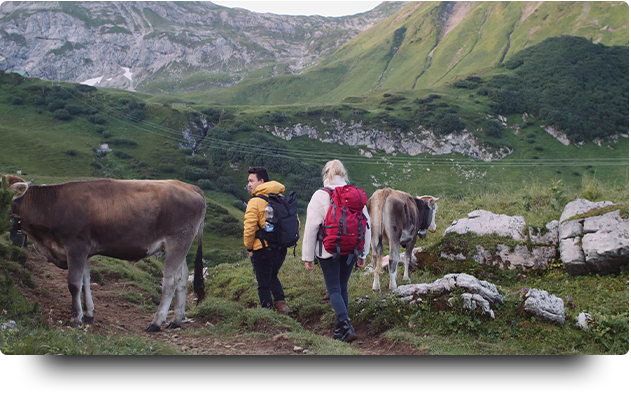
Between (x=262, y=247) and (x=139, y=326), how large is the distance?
258 cm

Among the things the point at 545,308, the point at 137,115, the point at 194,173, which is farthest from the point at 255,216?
the point at 137,115

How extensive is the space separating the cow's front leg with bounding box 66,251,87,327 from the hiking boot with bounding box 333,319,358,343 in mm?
4115

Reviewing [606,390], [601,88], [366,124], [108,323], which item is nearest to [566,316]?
[606,390]

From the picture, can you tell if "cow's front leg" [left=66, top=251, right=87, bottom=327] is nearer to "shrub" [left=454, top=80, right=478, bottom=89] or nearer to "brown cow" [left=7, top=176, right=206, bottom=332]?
"brown cow" [left=7, top=176, right=206, bottom=332]

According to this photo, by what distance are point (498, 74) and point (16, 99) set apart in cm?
14468

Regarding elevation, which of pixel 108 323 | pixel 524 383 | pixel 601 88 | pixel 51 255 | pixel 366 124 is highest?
pixel 601 88

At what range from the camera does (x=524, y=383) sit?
5027 mm

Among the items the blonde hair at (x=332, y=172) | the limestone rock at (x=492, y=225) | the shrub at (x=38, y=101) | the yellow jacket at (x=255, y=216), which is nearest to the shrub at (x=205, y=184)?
the shrub at (x=38, y=101)

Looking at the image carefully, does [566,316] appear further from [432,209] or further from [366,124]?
[366,124]

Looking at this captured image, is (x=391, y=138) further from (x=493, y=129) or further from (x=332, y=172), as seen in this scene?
(x=332, y=172)

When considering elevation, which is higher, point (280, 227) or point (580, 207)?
point (580, 207)

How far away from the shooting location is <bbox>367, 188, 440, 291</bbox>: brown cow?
Answer: 9812 millimetres

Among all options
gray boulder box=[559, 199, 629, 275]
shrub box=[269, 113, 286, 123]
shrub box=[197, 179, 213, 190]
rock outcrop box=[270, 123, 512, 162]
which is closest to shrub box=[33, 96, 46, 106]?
shrub box=[197, 179, 213, 190]

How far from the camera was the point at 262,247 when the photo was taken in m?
7.76
